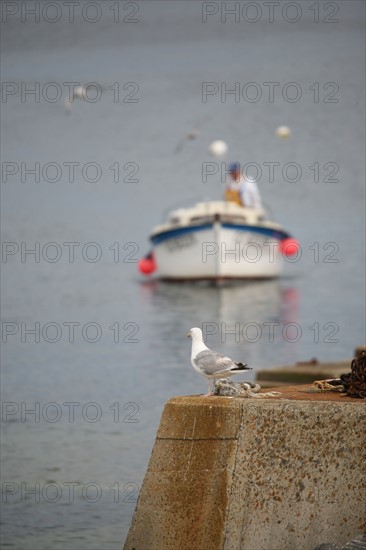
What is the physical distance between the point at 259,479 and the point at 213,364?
1085 mm

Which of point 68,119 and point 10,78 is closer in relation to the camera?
point 10,78

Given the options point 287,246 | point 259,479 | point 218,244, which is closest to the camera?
point 259,479

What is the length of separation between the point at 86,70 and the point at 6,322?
2355 inches

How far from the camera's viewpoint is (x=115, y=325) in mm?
36375

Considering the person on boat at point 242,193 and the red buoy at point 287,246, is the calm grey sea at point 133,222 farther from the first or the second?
the person on boat at point 242,193

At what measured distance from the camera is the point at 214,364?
9125 mm

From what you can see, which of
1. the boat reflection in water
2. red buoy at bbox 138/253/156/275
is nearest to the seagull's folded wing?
the boat reflection in water

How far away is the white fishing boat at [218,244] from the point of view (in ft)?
141

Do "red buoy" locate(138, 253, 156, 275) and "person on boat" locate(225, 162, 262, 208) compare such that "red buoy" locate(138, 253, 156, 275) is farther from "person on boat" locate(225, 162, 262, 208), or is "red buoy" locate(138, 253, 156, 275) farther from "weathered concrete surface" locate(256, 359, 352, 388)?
"weathered concrete surface" locate(256, 359, 352, 388)

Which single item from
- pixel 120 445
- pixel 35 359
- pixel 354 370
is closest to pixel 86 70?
pixel 35 359

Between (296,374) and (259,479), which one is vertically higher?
(296,374)

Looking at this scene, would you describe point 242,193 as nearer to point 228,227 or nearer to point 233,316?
point 228,227

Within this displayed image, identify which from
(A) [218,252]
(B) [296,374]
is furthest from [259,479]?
(A) [218,252]

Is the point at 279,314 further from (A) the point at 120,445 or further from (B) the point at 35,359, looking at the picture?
(A) the point at 120,445
